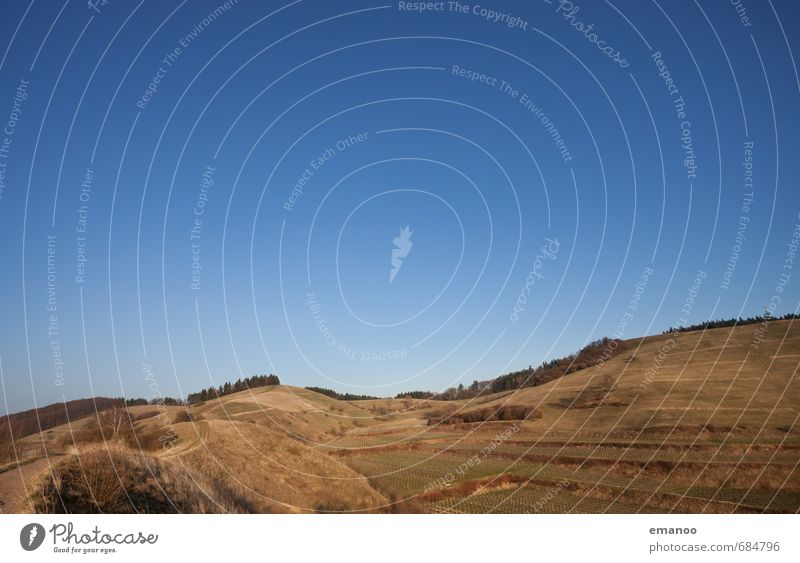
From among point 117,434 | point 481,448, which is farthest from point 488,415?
point 117,434

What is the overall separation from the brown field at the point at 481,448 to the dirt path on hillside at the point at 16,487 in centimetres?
6

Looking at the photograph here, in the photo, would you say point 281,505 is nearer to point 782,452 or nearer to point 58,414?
point 58,414

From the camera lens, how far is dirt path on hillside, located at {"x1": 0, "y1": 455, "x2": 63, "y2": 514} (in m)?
13.7

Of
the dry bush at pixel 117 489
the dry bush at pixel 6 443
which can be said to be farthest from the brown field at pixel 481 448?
the dry bush at pixel 6 443

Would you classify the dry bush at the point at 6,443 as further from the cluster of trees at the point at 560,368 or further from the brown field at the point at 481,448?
the cluster of trees at the point at 560,368

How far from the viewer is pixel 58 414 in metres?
29.7

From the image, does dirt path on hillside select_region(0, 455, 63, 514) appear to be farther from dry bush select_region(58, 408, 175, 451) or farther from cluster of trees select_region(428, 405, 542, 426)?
cluster of trees select_region(428, 405, 542, 426)

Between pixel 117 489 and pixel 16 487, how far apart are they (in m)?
3.42

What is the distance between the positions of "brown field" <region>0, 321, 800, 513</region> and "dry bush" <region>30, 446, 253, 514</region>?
0.18 ft

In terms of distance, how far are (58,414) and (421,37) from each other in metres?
31.7

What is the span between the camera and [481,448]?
212ft

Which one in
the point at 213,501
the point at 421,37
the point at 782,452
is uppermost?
the point at 421,37

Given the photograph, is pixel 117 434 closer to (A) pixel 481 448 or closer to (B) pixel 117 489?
(B) pixel 117 489
